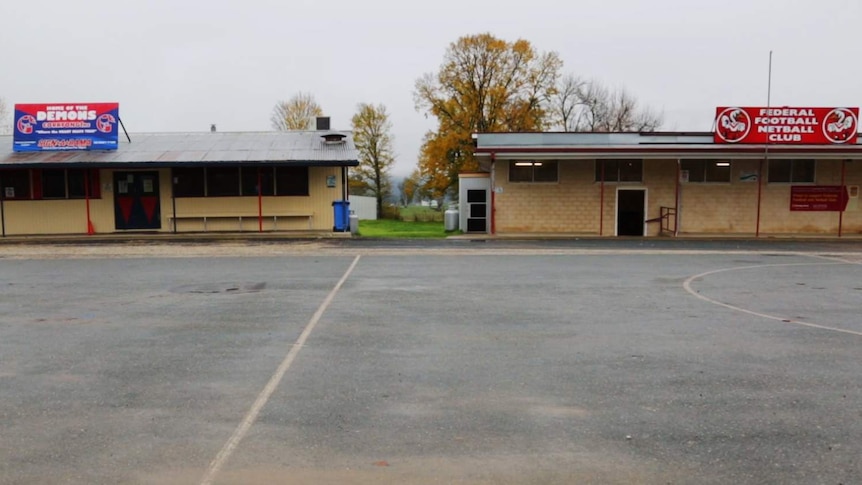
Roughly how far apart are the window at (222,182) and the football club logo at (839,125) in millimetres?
22779

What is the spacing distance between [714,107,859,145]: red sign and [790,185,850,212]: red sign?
186 cm

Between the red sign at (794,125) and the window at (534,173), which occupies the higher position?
the red sign at (794,125)

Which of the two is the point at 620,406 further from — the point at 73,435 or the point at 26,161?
the point at 26,161

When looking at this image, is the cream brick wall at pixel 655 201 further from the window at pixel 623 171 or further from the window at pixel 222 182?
the window at pixel 222 182

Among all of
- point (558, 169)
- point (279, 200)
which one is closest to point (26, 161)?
point (279, 200)

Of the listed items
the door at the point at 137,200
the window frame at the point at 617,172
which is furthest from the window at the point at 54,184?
the window frame at the point at 617,172

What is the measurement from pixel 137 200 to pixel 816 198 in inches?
1048

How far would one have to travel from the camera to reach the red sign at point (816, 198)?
26.3 meters

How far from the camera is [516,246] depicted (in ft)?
71.5

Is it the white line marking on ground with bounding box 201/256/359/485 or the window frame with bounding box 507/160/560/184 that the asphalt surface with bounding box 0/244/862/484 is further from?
the window frame with bounding box 507/160/560/184

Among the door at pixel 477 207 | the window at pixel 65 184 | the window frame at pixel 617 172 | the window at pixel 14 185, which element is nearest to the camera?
the window at pixel 14 185

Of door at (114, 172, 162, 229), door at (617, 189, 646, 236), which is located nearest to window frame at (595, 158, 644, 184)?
door at (617, 189, 646, 236)

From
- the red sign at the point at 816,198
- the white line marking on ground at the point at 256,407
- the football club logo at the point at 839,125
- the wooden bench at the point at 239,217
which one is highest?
the football club logo at the point at 839,125

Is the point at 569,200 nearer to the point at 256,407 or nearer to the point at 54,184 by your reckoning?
the point at 54,184
